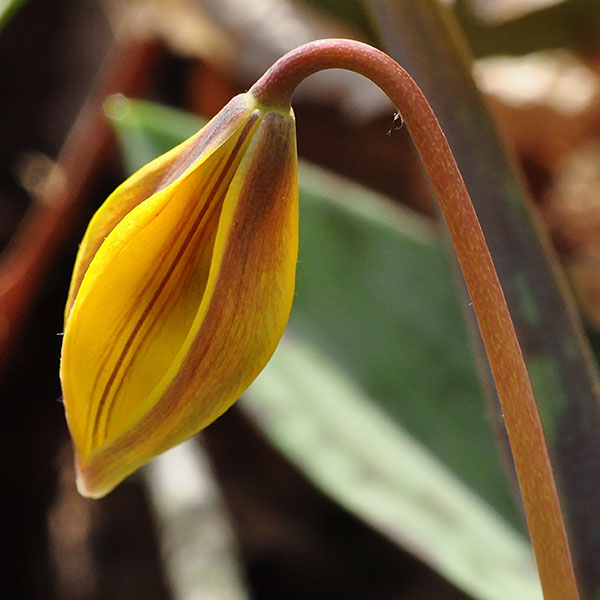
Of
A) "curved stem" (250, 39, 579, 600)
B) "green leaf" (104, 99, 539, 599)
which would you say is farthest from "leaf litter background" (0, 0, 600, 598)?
"curved stem" (250, 39, 579, 600)

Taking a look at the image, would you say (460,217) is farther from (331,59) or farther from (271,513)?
(271,513)

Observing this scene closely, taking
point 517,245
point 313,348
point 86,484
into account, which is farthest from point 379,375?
point 86,484

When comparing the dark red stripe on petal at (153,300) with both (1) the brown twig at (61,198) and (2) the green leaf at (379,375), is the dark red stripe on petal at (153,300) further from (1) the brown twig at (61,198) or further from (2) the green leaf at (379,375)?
(1) the brown twig at (61,198)

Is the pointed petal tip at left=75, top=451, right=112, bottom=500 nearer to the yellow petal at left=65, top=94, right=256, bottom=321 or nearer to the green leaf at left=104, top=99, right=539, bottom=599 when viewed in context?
the yellow petal at left=65, top=94, right=256, bottom=321

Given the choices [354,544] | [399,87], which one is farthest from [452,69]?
[354,544]

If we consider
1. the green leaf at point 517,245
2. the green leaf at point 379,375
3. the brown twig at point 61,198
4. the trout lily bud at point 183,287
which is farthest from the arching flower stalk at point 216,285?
the brown twig at point 61,198
